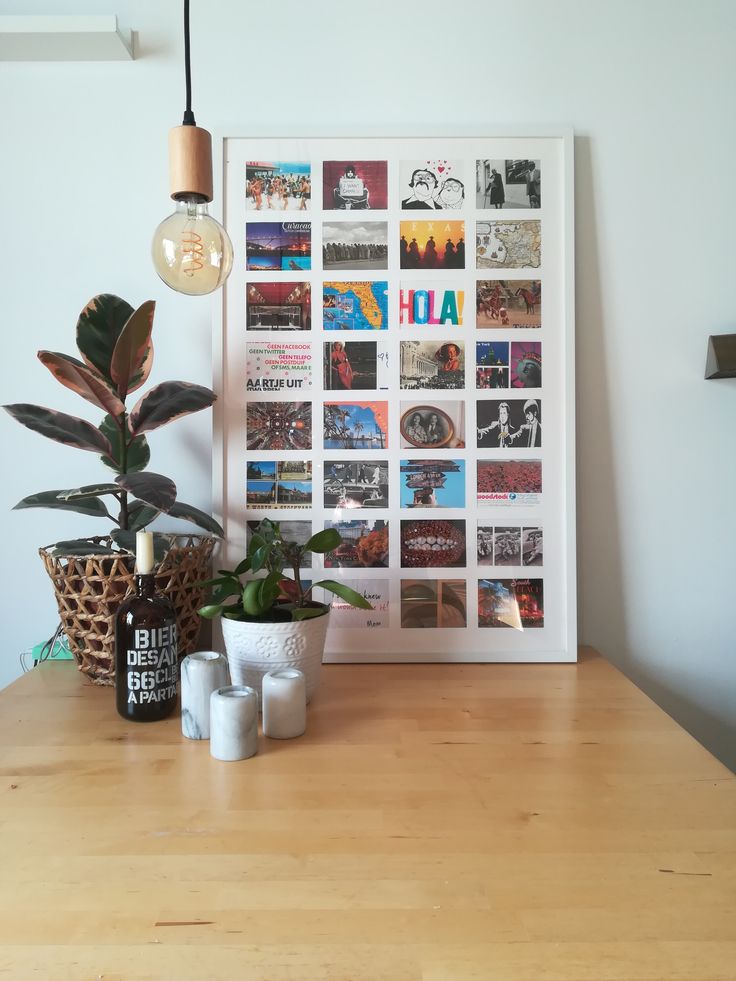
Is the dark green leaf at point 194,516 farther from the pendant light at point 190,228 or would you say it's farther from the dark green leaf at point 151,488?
the pendant light at point 190,228

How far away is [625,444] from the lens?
1.38m

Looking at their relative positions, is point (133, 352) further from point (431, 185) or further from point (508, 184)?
point (508, 184)

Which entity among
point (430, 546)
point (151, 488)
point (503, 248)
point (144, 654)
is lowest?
point (144, 654)

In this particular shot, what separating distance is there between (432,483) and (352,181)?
0.59 metres

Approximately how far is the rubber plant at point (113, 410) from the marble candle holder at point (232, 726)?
12.1 inches

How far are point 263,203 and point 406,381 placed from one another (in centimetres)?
43

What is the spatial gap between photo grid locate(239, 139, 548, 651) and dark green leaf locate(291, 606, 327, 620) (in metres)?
0.24

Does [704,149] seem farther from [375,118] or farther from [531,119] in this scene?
[375,118]

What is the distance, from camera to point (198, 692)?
3.21ft

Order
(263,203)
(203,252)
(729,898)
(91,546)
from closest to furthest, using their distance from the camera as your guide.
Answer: (729,898)
(203,252)
(91,546)
(263,203)

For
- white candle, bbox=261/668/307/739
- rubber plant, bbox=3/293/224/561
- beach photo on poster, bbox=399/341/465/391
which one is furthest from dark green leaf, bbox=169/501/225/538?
beach photo on poster, bbox=399/341/465/391

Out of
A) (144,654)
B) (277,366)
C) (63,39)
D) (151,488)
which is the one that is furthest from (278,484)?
(63,39)

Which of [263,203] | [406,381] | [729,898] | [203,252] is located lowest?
[729,898]

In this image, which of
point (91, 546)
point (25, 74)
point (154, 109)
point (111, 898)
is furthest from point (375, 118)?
point (111, 898)
